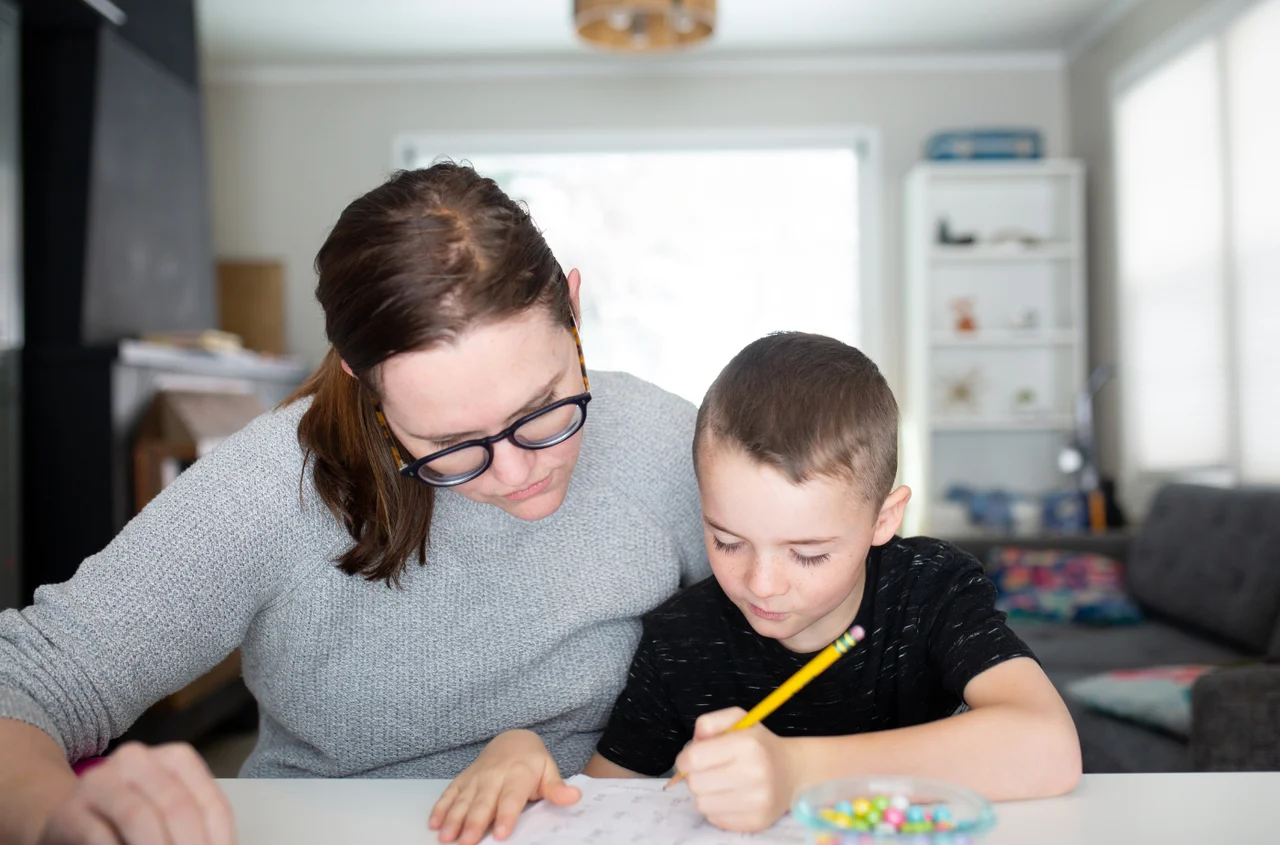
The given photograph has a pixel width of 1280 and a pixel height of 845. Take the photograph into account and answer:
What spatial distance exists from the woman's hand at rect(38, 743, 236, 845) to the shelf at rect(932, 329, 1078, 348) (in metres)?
4.99

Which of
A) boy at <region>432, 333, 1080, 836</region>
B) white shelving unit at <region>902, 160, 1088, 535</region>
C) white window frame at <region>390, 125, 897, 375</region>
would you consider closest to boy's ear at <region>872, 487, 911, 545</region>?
boy at <region>432, 333, 1080, 836</region>

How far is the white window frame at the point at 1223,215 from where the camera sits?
403 cm

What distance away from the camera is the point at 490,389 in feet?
3.19

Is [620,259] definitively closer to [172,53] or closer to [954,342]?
[954,342]

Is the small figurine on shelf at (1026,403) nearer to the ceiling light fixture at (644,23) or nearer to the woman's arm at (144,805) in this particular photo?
the ceiling light fixture at (644,23)

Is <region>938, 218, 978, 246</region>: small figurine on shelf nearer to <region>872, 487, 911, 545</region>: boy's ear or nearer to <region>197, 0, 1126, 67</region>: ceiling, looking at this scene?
<region>197, 0, 1126, 67</region>: ceiling

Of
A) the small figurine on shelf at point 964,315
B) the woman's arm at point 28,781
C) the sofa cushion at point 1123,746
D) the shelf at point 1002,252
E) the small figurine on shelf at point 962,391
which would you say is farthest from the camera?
the small figurine on shelf at point 962,391

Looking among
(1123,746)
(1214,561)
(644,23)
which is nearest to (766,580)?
(1123,746)

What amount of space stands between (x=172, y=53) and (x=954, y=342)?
3623 millimetres

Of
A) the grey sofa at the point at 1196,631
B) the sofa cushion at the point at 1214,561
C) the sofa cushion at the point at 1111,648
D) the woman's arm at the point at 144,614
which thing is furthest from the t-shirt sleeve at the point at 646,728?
the sofa cushion at the point at 1214,561

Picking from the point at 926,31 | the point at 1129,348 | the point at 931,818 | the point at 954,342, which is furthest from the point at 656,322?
the point at 931,818

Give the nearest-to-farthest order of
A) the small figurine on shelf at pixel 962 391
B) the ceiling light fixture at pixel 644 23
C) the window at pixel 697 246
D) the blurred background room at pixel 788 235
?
the blurred background room at pixel 788 235 → the ceiling light fixture at pixel 644 23 → the small figurine on shelf at pixel 962 391 → the window at pixel 697 246

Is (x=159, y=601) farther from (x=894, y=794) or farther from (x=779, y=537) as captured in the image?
(x=894, y=794)

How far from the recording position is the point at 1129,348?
494 cm
